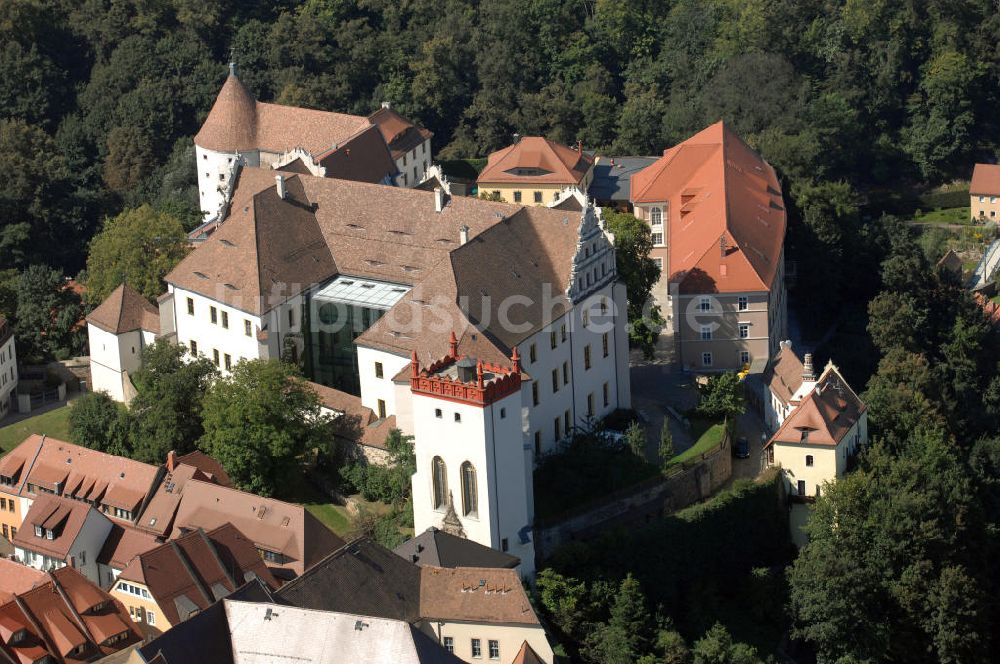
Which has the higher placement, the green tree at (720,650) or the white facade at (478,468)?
the white facade at (478,468)

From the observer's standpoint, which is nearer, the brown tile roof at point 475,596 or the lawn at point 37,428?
the brown tile roof at point 475,596

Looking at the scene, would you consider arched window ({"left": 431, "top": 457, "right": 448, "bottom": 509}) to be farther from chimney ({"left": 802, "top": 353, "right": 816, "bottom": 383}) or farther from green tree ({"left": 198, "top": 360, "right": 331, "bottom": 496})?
chimney ({"left": 802, "top": 353, "right": 816, "bottom": 383})

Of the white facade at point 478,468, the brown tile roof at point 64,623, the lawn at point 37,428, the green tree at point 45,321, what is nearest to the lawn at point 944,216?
the green tree at point 45,321

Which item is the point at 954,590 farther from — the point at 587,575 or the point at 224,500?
the point at 224,500

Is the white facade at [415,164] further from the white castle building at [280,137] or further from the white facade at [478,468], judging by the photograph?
the white facade at [478,468]

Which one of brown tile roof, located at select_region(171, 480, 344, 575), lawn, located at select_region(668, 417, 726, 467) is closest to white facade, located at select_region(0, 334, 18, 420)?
brown tile roof, located at select_region(171, 480, 344, 575)

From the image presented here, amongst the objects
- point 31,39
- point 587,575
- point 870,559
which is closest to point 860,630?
point 870,559
